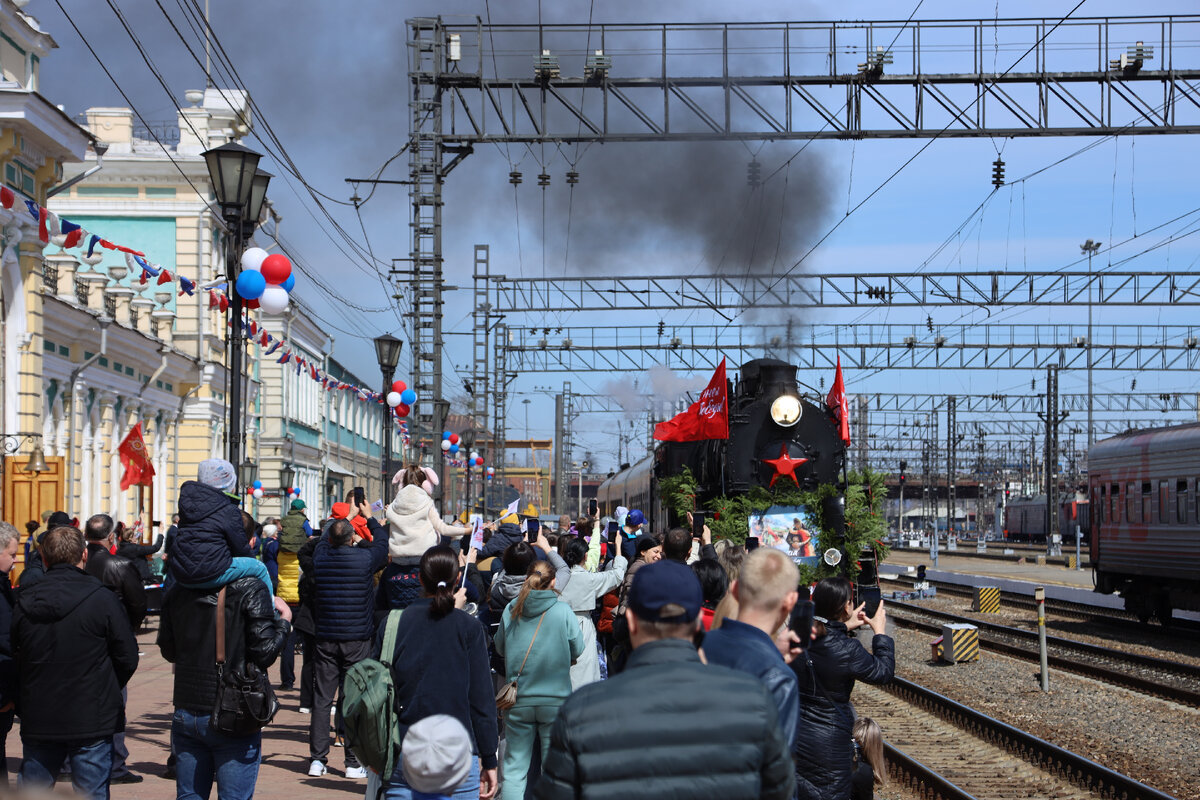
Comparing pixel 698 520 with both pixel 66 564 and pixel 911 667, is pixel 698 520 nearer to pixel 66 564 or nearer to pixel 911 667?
pixel 911 667

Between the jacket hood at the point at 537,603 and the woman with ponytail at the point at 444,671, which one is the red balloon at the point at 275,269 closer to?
the jacket hood at the point at 537,603

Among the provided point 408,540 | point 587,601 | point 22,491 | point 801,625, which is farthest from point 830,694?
point 22,491

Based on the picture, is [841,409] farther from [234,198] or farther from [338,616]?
[338,616]

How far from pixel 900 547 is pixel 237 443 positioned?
64094 mm

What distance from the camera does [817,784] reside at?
238 inches

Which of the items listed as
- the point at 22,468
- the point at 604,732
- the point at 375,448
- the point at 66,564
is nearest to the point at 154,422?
the point at 22,468

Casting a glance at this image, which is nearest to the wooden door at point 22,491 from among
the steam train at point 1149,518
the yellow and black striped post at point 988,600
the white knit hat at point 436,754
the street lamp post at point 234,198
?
the street lamp post at point 234,198

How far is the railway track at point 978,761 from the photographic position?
1072cm

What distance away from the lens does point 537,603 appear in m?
7.53

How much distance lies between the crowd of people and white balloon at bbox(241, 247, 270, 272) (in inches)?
163

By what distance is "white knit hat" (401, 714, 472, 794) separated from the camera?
4871 millimetres

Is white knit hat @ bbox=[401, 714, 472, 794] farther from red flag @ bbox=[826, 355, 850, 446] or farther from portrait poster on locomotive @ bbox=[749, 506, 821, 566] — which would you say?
red flag @ bbox=[826, 355, 850, 446]

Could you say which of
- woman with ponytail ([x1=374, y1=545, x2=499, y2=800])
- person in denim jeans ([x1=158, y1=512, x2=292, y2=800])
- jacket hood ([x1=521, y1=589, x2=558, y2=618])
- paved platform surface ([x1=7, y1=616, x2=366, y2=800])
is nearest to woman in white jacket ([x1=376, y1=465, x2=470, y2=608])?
paved platform surface ([x1=7, y1=616, x2=366, y2=800])

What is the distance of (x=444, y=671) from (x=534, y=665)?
1.07 metres
